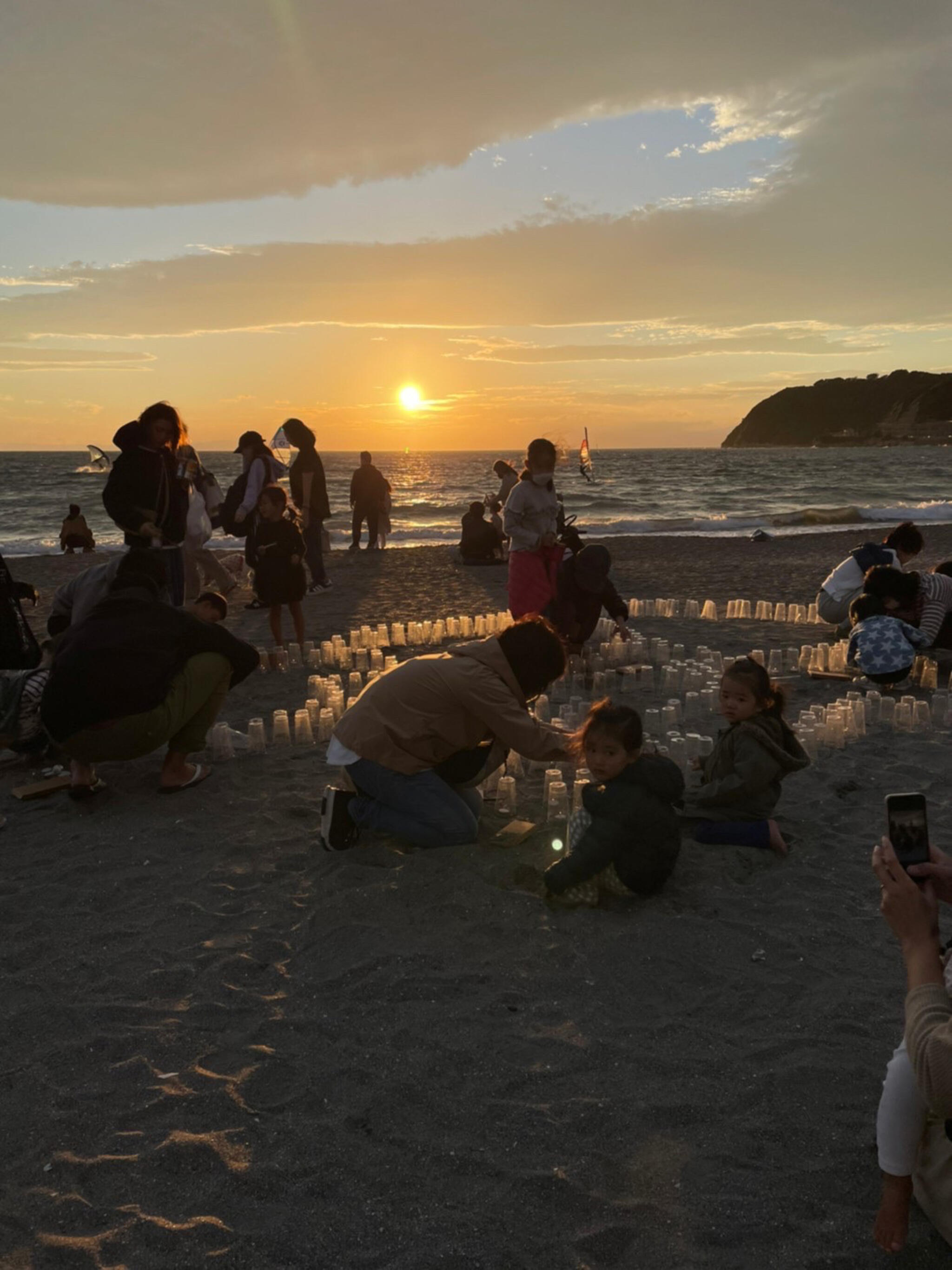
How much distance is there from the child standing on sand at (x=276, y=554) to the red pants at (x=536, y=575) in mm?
2024

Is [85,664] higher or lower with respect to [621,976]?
higher

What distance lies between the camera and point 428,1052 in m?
3.27

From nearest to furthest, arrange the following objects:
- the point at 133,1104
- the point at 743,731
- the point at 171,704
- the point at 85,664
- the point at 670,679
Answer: the point at 133,1104 → the point at 743,731 → the point at 85,664 → the point at 171,704 → the point at 670,679

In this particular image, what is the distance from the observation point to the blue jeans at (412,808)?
4.77 metres

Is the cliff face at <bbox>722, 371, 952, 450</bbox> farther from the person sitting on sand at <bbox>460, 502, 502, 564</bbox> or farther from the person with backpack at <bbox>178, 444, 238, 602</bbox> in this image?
the person with backpack at <bbox>178, 444, 238, 602</bbox>

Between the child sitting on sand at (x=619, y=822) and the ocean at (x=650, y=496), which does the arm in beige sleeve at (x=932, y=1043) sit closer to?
the child sitting on sand at (x=619, y=822)

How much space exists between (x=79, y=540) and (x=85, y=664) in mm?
17113

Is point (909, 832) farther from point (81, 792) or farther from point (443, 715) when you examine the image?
point (81, 792)

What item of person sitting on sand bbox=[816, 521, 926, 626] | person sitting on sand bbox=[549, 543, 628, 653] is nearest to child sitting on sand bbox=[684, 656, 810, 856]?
person sitting on sand bbox=[549, 543, 628, 653]

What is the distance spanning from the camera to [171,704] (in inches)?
→ 216

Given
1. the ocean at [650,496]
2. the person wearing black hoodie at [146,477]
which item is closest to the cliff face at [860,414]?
the ocean at [650,496]

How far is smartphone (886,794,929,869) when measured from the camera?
248 cm

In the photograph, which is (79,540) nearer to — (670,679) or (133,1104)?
(670,679)

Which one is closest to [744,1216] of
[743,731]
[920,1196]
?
[920,1196]
